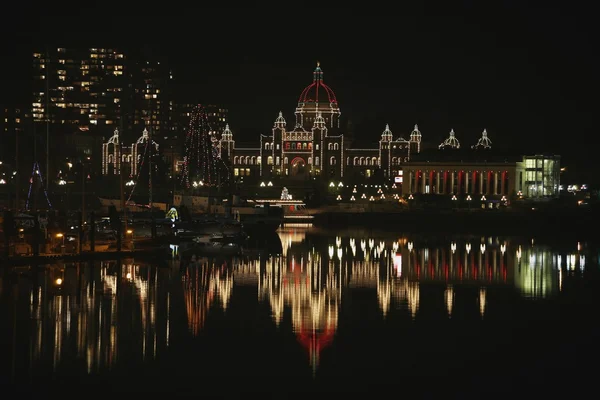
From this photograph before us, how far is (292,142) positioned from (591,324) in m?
103

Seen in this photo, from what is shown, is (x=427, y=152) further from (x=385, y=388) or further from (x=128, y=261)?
(x=385, y=388)

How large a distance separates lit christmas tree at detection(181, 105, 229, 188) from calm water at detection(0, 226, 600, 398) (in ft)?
159

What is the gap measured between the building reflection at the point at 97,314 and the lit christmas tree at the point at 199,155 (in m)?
53.3

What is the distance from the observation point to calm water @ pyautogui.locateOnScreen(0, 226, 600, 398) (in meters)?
24.6

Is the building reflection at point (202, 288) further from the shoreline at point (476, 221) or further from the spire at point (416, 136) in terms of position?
the spire at point (416, 136)

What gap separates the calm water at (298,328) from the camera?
24641 mm

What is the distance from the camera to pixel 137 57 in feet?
533

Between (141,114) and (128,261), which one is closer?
Result: (128,261)

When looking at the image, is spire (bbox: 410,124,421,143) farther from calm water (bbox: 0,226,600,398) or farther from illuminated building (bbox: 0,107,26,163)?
calm water (bbox: 0,226,600,398)

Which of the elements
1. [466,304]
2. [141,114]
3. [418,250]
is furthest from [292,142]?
[466,304]

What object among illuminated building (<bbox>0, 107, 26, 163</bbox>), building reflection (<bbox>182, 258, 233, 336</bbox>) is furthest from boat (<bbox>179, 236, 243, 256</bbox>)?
illuminated building (<bbox>0, 107, 26, 163</bbox>)

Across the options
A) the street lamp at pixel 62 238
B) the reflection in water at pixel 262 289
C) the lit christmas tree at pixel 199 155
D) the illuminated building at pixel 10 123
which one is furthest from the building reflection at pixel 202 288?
the illuminated building at pixel 10 123

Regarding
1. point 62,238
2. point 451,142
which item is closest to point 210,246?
point 62,238

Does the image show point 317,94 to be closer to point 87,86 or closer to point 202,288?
point 87,86
